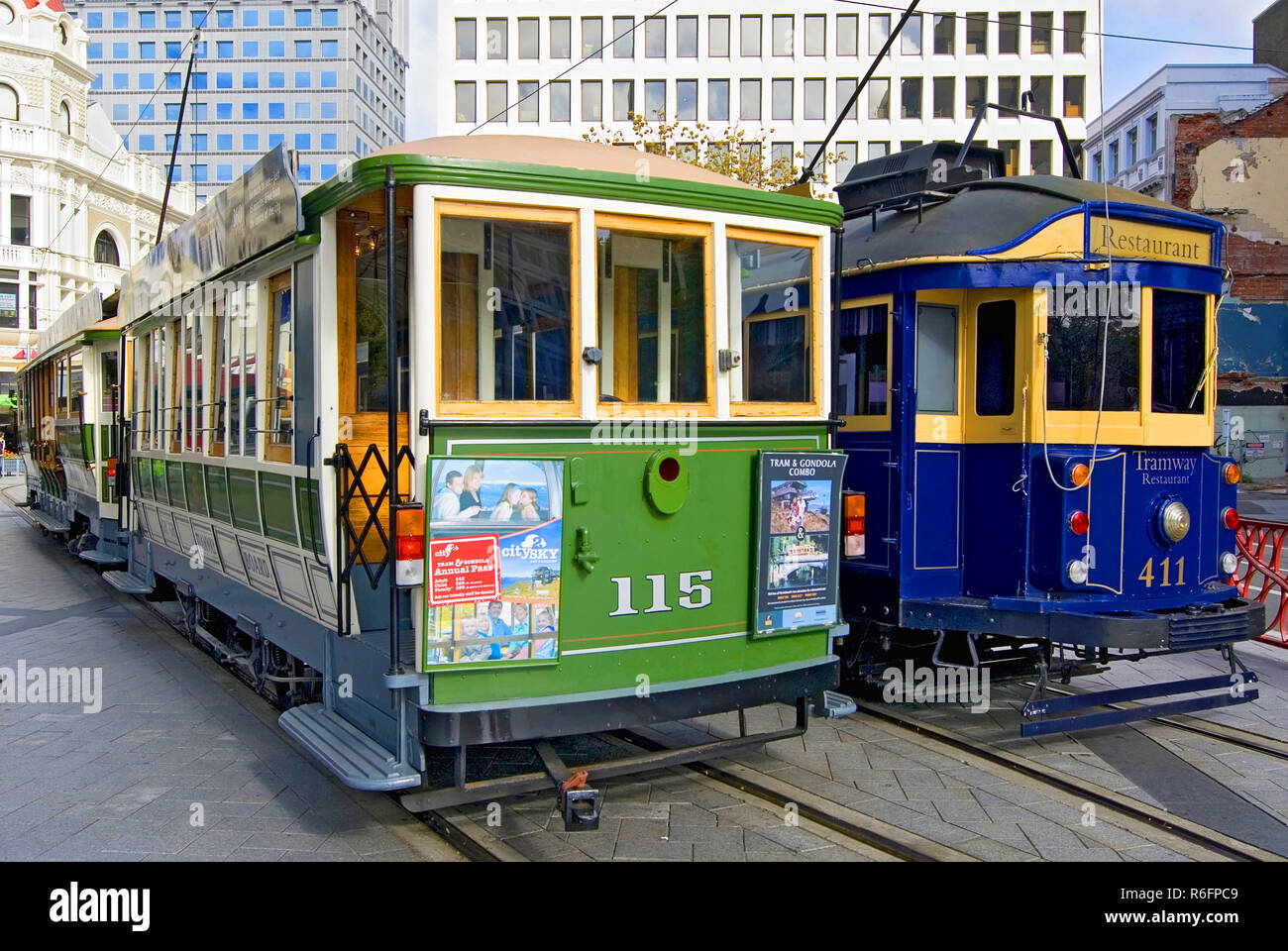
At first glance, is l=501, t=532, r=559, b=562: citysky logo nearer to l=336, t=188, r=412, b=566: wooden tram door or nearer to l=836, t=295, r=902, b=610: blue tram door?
l=336, t=188, r=412, b=566: wooden tram door

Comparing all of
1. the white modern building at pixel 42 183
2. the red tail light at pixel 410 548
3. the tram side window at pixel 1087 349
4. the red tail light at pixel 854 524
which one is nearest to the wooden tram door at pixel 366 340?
the red tail light at pixel 410 548

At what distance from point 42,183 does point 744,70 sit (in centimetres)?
3114

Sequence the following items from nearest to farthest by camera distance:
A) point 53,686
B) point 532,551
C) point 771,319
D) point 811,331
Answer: point 532,551, point 771,319, point 811,331, point 53,686

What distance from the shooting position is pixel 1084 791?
588cm

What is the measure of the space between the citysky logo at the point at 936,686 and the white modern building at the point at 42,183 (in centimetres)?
4789

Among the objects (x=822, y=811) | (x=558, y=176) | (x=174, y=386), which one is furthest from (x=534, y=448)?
(x=174, y=386)

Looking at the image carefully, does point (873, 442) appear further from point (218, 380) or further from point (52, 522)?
point (52, 522)

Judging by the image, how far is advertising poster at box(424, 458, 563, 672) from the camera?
4.67 m

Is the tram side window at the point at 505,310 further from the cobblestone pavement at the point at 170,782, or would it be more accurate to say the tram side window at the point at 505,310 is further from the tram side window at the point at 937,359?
the tram side window at the point at 937,359

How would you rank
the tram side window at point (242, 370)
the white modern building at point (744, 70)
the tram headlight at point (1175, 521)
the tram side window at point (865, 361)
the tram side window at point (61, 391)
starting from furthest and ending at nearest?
the white modern building at point (744, 70) < the tram side window at point (61, 391) < the tram side window at point (865, 361) < the tram headlight at point (1175, 521) < the tram side window at point (242, 370)

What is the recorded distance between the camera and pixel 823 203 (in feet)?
19.1

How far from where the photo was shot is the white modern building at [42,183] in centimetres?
4900

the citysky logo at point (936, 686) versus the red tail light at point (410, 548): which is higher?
the red tail light at point (410, 548)

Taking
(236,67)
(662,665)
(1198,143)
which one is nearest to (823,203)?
(662,665)
